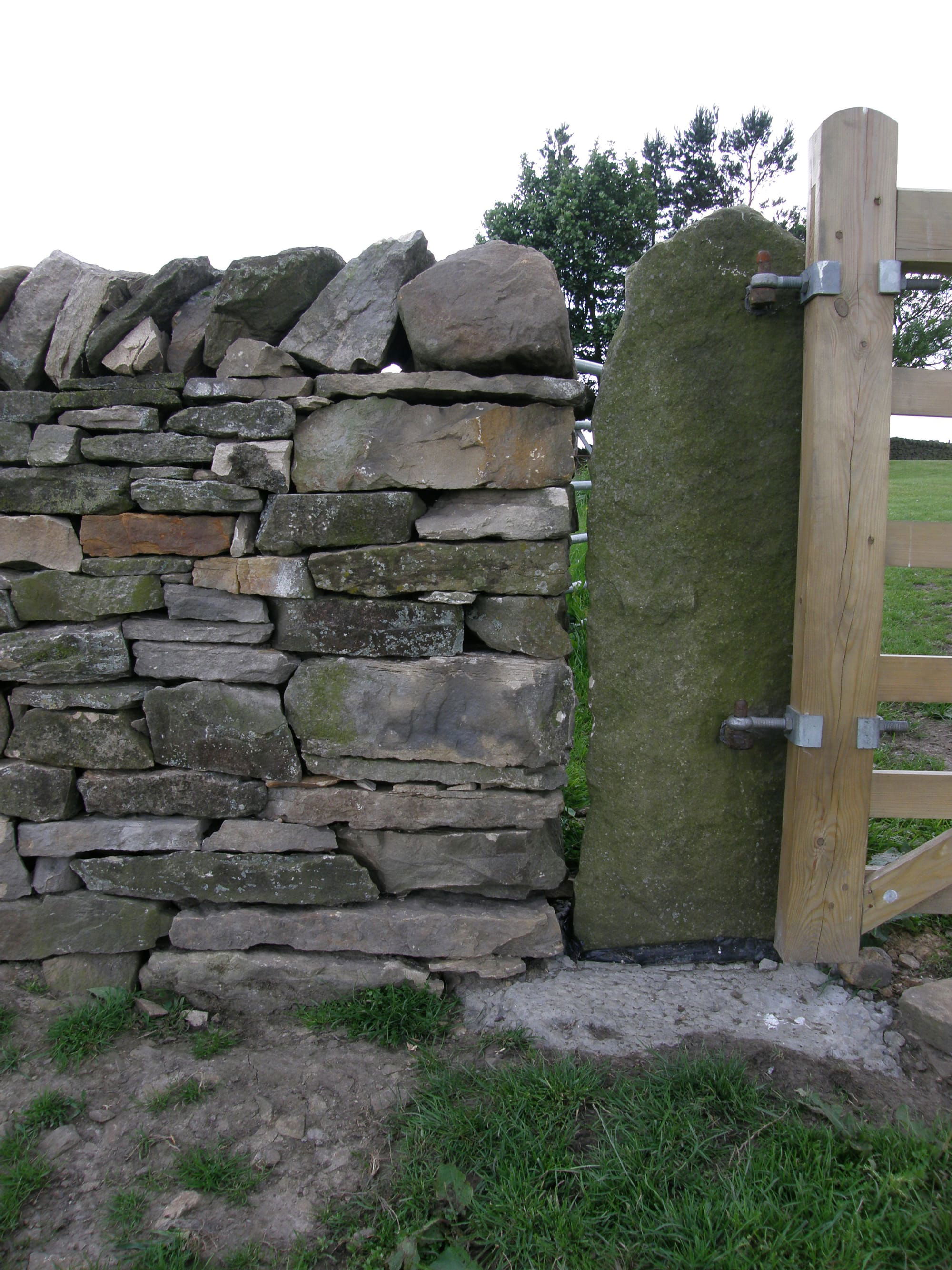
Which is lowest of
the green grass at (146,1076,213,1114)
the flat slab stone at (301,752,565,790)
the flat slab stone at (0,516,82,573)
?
the green grass at (146,1076,213,1114)

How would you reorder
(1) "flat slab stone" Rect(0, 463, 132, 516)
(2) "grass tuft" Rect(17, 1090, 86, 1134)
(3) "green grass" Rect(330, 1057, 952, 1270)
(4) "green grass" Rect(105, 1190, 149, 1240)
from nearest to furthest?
1. (3) "green grass" Rect(330, 1057, 952, 1270)
2. (4) "green grass" Rect(105, 1190, 149, 1240)
3. (2) "grass tuft" Rect(17, 1090, 86, 1134)
4. (1) "flat slab stone" Rect(0, 463, 132, 516)

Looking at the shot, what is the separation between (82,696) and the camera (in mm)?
2453

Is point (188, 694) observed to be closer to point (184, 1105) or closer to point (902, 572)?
point (184, 1105)

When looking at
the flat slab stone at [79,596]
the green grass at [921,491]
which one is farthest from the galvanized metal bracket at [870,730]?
the green grass at [921,491]

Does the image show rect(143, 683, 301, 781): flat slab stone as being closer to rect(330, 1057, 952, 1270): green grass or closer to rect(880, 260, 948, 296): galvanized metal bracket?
rect(330, 1057, 952, 1270): green grass

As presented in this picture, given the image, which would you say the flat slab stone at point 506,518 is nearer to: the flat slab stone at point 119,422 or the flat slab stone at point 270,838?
the flat slab stone at point 119,422

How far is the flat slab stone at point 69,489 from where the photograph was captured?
2389 mm

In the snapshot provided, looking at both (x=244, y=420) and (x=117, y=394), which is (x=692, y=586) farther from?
(x=117, y=394)

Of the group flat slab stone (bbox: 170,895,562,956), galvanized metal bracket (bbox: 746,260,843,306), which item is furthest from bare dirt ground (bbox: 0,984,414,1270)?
galvanized metal bracket (bbox: 746,260,843,306)

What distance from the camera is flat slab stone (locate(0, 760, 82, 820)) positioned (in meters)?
2.48

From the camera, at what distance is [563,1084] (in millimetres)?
2027

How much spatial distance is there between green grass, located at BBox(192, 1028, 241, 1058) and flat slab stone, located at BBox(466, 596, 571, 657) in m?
1.43

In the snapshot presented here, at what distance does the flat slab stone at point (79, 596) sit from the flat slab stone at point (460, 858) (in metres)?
0.97

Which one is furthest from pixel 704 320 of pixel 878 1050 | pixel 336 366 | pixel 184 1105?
pixel 184 1105
